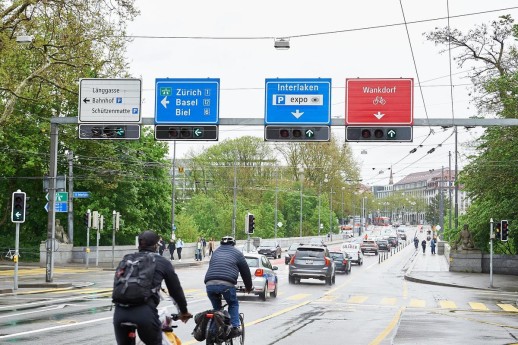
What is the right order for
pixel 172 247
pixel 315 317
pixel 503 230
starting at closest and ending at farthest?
1. pixel 315 317
2. pixel 503 230
3. pixel 172 247

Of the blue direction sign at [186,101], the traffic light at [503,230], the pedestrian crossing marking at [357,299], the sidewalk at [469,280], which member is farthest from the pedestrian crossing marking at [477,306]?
the traffic light at [503,230]

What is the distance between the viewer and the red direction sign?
27531mm

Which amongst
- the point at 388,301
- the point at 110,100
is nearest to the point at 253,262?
the point at 388,301

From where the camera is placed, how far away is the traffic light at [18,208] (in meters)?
28.8

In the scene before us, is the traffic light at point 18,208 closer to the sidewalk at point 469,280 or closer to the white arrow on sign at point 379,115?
the white arrow on sign at point 379,115

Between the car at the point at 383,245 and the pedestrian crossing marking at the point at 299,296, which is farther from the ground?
the pedestrian crossing marking at the point at 299,296

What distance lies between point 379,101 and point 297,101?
2793 millimetres

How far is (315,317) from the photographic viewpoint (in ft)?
64.3

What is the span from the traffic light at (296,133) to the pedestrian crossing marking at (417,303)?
606cm

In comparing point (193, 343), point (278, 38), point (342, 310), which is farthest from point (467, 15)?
point (193, 343)

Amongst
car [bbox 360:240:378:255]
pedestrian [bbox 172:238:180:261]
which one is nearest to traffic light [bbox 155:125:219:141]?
pedestrian [bbox 172:238:180:261]

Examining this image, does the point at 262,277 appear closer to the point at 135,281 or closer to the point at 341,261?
the point at 135,281

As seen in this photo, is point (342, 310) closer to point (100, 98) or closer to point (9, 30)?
point (100, 98)

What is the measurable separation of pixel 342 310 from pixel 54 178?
1419 centimetres
